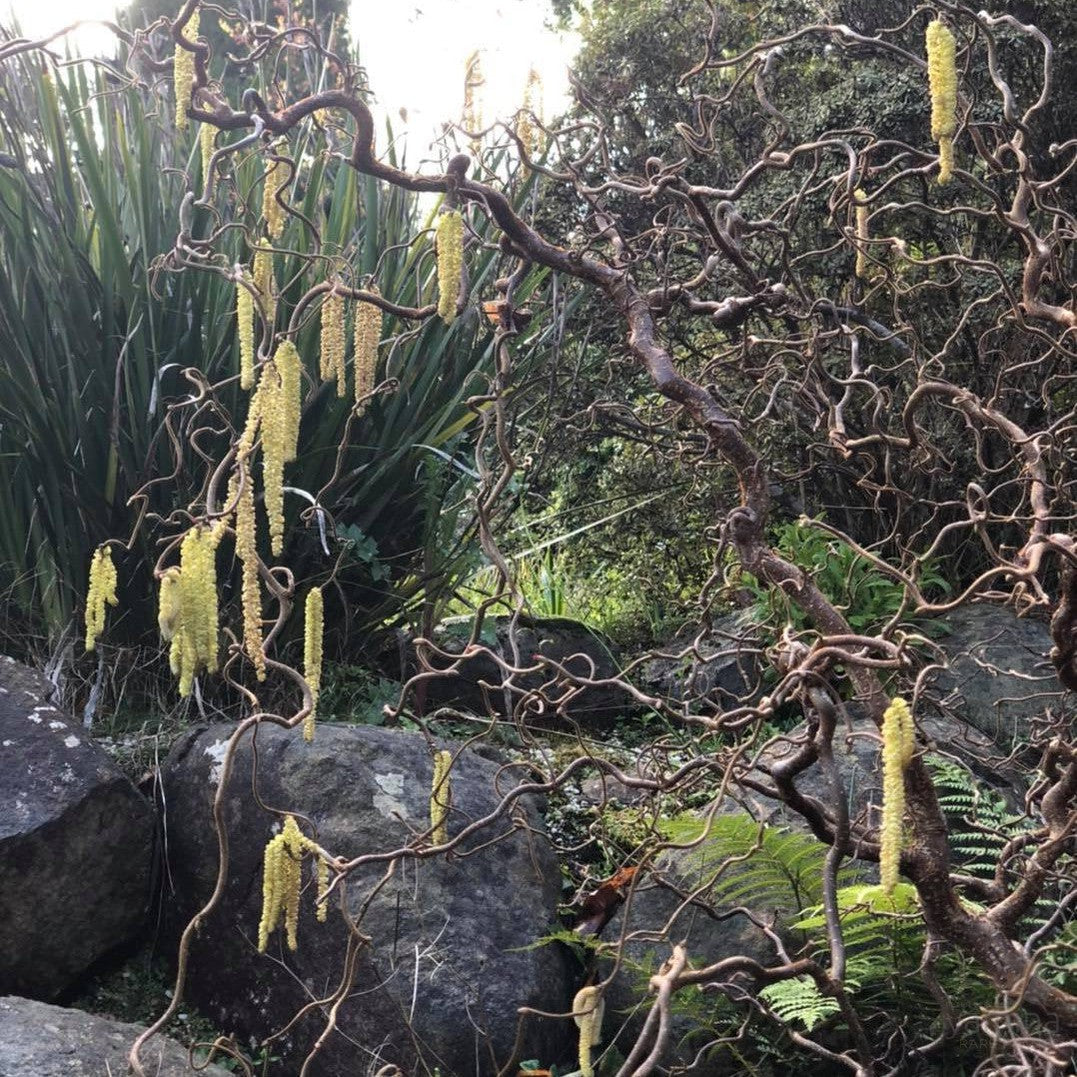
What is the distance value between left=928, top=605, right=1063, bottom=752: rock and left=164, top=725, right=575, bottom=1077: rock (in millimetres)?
1792

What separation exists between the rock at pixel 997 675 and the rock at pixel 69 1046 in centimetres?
267

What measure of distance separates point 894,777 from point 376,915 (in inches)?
72.4

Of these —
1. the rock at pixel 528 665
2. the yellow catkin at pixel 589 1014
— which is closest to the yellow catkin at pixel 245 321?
the yellow catkin at pixel 589 1014

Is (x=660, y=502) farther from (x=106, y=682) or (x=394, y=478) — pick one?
(x=106, y=682)

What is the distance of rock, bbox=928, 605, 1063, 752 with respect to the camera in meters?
4.45

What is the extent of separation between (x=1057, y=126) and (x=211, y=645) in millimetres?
4816

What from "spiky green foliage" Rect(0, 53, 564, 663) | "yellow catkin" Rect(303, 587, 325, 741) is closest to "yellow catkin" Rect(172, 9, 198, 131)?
"yellow catkin" Rect(303, 587, 325, 741)

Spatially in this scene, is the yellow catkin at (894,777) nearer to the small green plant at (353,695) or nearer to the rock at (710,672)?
the small green plant at (353,695)

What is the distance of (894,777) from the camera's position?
158 cm

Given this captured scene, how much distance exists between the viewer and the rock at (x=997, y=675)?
4449mm

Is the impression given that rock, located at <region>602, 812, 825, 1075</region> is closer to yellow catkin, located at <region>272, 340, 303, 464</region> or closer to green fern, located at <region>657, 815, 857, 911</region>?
green fern, located at <region>657, 815, 857, 911</region>

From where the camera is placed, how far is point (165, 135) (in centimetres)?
456

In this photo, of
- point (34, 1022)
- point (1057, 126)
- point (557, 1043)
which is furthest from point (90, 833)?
point (1057, 126)

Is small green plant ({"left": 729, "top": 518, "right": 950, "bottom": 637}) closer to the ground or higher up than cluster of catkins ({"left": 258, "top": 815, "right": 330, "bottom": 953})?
closer to the ground
